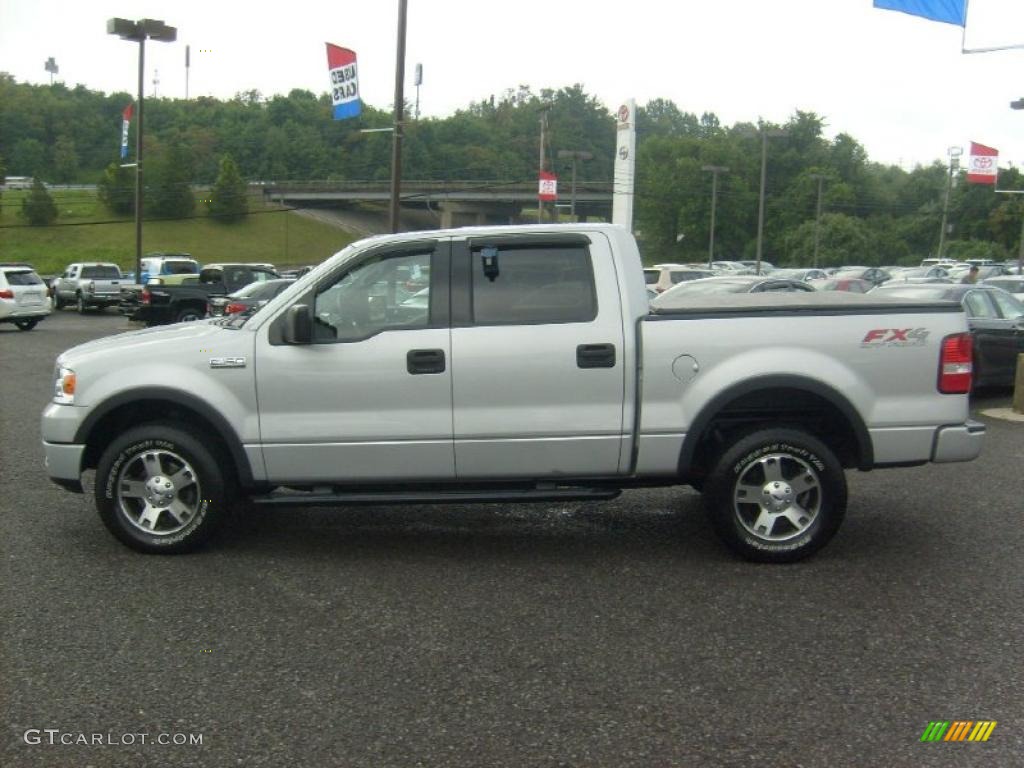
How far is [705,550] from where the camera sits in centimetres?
643

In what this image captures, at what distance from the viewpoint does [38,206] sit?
81.1 meters

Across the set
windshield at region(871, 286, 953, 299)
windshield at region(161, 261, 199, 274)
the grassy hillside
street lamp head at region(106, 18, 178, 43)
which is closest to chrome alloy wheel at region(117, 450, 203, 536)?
windshield at region(871, 286, 953, 299)

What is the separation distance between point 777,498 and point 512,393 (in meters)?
1.67

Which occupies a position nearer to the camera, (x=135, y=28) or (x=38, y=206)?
(x=135, y=28)

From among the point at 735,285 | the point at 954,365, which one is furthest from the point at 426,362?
the point at 735,285

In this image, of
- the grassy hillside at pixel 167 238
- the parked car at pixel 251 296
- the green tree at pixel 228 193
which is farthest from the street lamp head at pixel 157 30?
the green tree at pixel 228 193

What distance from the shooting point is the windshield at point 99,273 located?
3709 cm

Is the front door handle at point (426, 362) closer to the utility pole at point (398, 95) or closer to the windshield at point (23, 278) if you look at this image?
the utility pole at point (398, 95)

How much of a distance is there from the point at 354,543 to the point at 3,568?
2.05 m

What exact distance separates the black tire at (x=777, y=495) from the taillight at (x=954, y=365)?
78 centimetres

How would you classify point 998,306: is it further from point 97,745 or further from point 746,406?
point 97,745

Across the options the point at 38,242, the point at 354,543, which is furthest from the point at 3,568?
the point at 38,242

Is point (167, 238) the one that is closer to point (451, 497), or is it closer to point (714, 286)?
point (714, 286)

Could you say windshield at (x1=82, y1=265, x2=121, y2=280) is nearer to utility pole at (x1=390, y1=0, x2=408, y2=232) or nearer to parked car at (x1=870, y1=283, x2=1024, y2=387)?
utility pole at (x1=390, y1=0, x2=408, y2=232)
